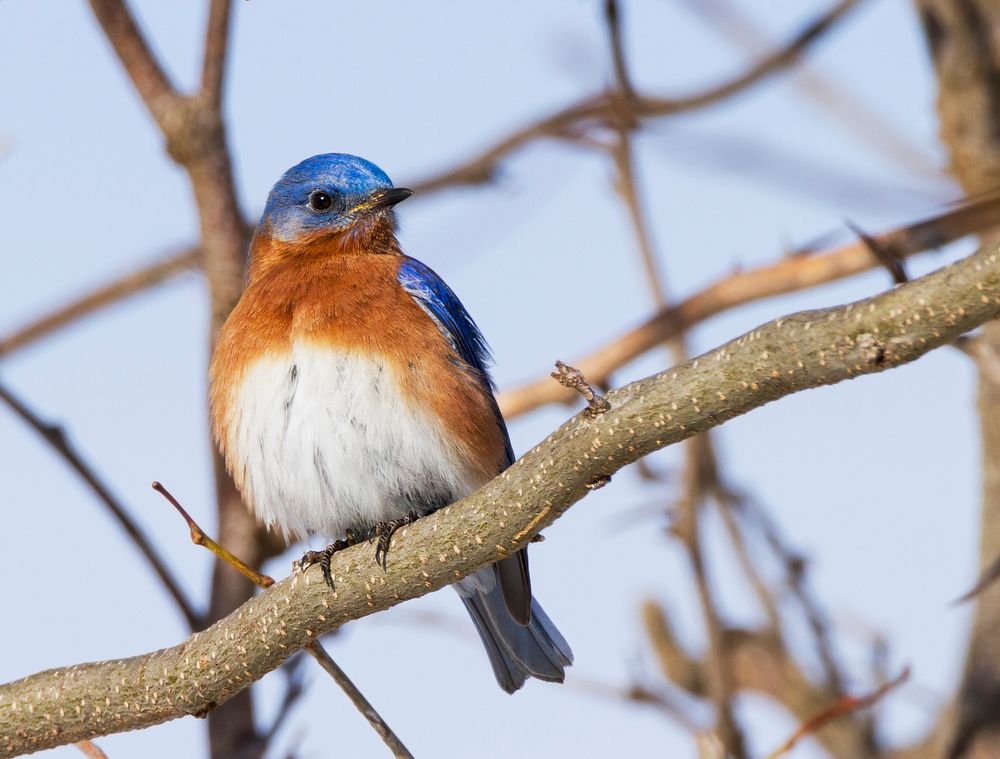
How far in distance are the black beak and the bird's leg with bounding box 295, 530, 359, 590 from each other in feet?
5.80

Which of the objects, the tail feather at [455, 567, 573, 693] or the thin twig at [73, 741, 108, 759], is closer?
the thin twig at [73, 741, 108, 759]

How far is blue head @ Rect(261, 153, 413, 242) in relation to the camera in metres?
6.60

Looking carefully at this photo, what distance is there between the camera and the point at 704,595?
20.8 ft

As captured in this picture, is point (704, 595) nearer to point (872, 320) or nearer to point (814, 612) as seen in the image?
point (814, 612)

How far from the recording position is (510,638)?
596 cm

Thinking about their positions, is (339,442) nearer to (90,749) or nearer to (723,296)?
(90,749)

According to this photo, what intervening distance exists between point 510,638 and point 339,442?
4.34 ft

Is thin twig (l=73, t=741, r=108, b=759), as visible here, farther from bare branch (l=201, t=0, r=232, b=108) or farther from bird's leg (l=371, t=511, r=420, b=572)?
bare branch (l=201, t=0, r=232, b=108)

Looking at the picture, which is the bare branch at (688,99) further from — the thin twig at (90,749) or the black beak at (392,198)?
the thin twig at (90,749)

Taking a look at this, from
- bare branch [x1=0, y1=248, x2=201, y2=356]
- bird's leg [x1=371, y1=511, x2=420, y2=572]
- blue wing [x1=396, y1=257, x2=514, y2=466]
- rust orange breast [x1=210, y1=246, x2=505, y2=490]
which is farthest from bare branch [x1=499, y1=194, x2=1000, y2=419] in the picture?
bird's leg [x1=371, y1=511, x2=420, y2=572]

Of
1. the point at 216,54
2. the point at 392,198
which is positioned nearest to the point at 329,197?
the point at 392,198

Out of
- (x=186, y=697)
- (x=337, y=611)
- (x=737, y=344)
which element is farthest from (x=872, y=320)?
(x=186, y=697)

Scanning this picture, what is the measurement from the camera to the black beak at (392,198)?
658cm

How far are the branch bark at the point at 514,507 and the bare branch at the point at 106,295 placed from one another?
3120 mm
